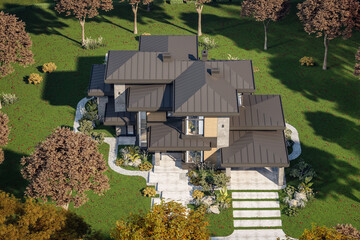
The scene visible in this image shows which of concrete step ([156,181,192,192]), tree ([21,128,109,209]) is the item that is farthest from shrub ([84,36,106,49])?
tree ([21,128,109,209])

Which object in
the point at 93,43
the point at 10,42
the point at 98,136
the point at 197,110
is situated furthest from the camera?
the point at 93,43

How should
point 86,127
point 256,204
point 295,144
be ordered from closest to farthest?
point 256,204 → point 295,144 → point 86,127

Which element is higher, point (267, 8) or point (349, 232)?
point (267, 8)

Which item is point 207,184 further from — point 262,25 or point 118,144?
point 262,25

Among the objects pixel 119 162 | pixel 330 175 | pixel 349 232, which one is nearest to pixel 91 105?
pixel 119 162

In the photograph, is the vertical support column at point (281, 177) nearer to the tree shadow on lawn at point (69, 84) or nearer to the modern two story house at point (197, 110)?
the modern two story house at point (197, 110)

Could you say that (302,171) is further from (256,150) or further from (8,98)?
(8,98)

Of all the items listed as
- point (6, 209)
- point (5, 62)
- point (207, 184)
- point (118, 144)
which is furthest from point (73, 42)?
point (6, 209)
